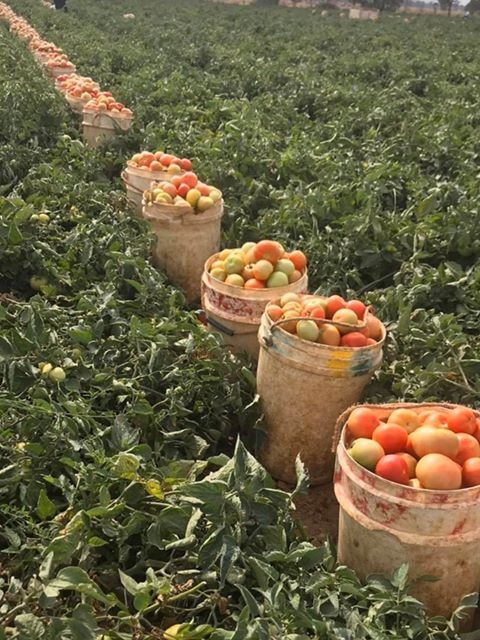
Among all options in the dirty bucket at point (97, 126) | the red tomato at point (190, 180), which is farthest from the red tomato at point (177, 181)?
the dirty bucket at point (97, 126)

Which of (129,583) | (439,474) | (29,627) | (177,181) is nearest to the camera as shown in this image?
(29,627)

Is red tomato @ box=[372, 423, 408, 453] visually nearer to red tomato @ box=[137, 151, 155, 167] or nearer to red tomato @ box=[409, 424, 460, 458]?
red tomato @ box=[409, 424, 460, 458]

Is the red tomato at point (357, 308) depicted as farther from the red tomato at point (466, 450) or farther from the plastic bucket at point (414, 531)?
the red tomato at point (466, 450)

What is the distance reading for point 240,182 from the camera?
661cm

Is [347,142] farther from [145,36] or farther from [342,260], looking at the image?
[145,36]

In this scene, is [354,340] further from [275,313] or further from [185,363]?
[185,363]

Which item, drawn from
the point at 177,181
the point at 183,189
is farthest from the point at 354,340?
the point at 177,181

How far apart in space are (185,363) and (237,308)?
62cm

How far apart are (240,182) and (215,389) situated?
3462 mm

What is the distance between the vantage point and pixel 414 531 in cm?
251

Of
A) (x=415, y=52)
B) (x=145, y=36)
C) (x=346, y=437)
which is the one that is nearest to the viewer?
(x=346, y=437)

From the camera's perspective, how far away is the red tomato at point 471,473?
8.37 feet

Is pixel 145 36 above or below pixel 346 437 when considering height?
below

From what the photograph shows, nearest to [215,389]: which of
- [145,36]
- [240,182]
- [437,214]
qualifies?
[437,214]
